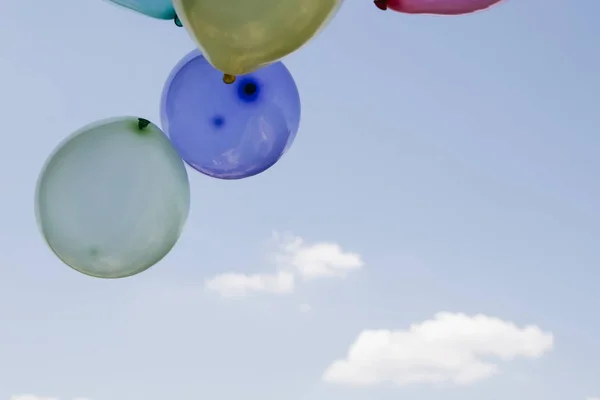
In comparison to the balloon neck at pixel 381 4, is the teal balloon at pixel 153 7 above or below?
above

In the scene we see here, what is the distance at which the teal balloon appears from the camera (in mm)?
3301

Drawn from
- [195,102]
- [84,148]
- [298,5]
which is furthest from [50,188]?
[298,5]

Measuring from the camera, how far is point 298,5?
2682mm

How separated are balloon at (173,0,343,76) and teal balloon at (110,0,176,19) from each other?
0.62 meters

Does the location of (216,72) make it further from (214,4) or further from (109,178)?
(214,4)

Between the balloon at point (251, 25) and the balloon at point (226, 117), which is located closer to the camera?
the balloon at point (251, 25)

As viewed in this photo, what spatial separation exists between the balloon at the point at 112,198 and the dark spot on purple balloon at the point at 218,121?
0.80ft

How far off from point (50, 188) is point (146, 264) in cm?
50

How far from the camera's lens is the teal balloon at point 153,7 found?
330 centimetres

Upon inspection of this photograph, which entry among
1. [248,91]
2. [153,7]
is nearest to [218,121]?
[248,91]

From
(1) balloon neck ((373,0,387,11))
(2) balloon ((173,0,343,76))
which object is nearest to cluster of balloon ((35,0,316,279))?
(2) balloon ((173,0,343,76))

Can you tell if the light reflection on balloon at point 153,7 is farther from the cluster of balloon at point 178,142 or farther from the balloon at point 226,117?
the balloon at point 226,117

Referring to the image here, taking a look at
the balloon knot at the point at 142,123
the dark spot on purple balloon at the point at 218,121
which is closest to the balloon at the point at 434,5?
the dark spot on purple balloon at the point at 218,121

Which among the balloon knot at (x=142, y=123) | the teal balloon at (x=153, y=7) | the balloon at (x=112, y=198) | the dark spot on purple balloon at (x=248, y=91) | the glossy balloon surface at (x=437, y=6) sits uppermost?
the teal balloon at (x=153, y=7)
